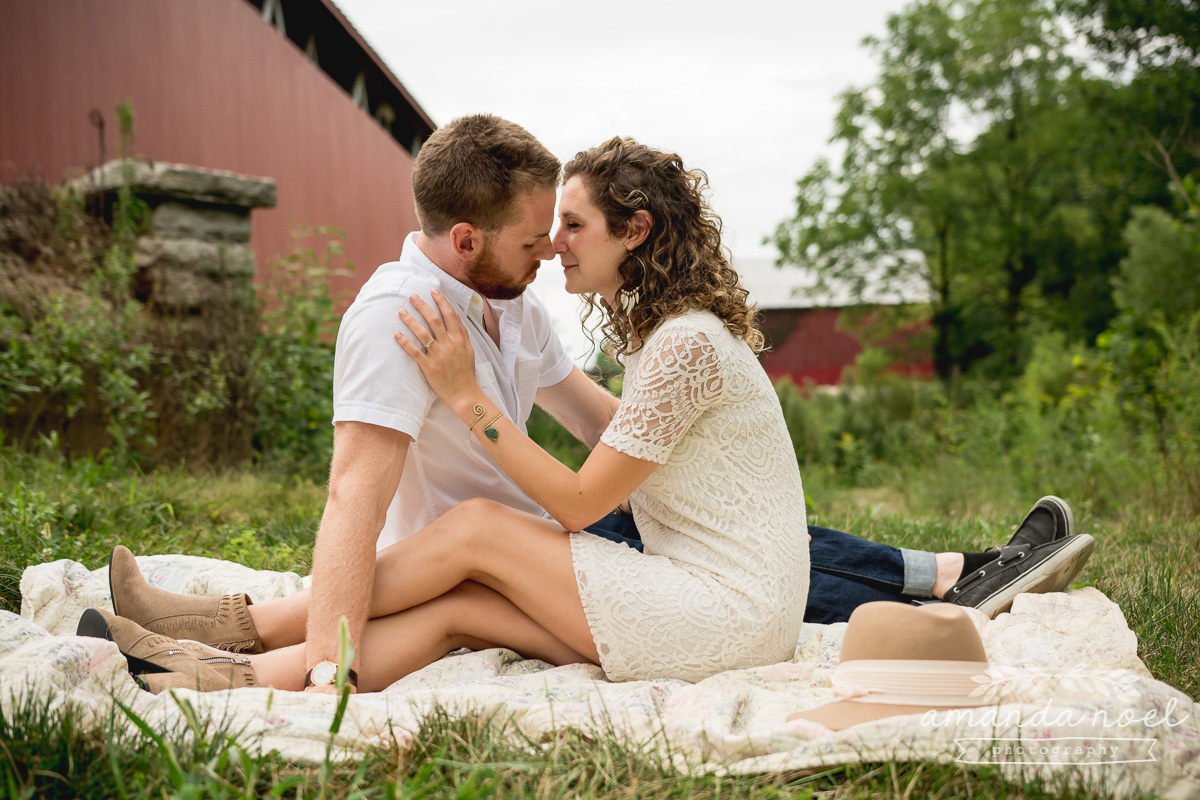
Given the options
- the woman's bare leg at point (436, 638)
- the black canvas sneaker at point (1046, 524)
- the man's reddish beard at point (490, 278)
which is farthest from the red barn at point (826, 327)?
the woman's bare leg at point (436, 638)

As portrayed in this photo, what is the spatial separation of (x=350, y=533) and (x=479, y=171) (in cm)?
106

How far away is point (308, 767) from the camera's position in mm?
1504

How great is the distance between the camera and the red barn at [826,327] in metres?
20.1

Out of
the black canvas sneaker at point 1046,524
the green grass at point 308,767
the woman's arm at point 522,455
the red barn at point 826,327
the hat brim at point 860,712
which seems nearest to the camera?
the green grass at point 308,767

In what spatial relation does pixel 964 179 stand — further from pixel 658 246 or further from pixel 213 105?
pixel 658 246

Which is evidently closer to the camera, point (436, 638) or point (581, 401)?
point (436, 638)

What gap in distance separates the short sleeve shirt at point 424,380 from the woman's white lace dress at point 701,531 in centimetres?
49

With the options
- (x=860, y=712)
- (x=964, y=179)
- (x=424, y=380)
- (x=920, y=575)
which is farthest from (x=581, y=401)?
(x=964, y=179)

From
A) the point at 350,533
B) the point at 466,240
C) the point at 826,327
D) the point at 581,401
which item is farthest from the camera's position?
the point at 826,327

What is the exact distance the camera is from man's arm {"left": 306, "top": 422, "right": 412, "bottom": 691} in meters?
2.07

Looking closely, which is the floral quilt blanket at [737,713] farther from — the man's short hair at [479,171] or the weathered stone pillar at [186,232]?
the weathered stone pillar at [186,232]

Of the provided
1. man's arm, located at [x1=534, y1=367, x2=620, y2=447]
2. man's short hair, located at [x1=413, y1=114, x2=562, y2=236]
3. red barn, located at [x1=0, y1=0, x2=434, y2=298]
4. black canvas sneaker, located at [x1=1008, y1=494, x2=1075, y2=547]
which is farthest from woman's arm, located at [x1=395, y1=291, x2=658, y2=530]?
red barn, located at [x1=0, y1=0, x2=434, y2=298]

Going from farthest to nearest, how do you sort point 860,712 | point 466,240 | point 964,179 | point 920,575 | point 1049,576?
point 964,179 < point 920,575 < point 1049,576 < point 466,240 < point 860,712

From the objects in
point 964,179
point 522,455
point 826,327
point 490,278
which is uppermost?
point 964,179
